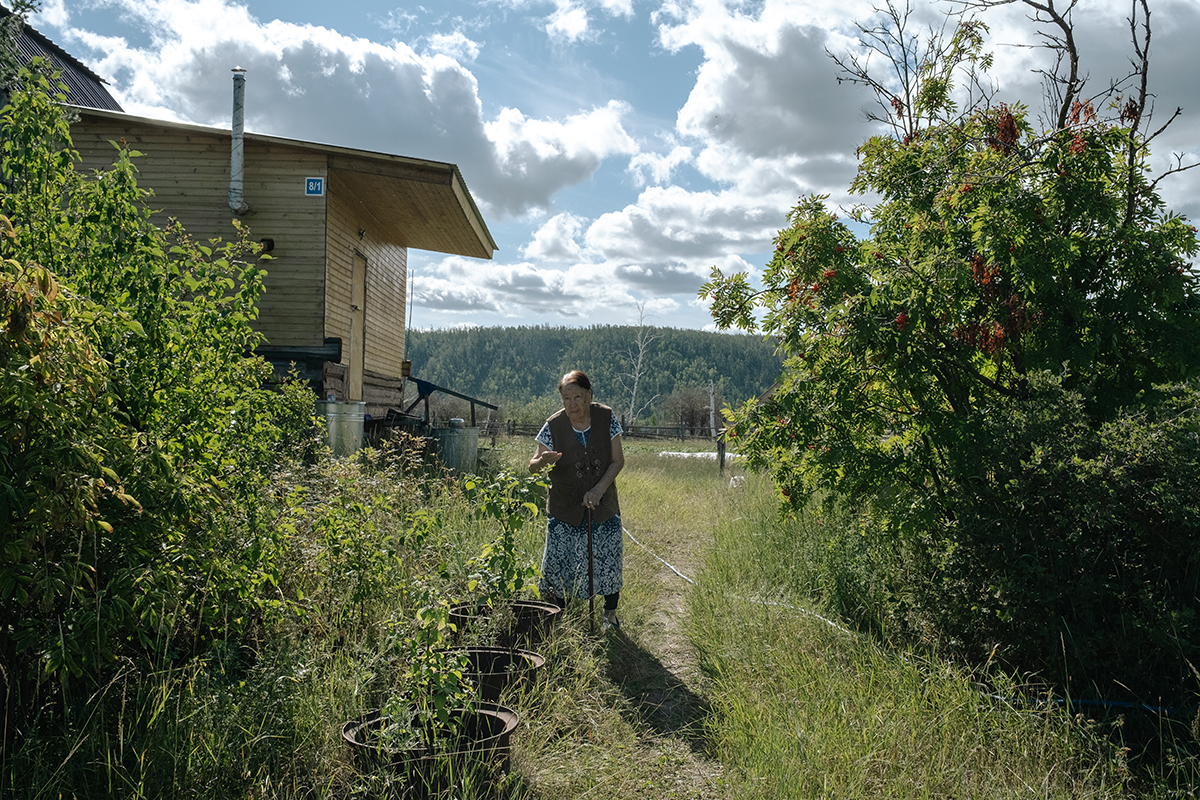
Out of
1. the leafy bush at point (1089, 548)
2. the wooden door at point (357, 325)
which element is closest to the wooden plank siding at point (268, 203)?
the wooden door at point (357, 325)

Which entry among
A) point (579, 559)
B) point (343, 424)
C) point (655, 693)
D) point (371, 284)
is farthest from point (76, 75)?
point (655, 693)

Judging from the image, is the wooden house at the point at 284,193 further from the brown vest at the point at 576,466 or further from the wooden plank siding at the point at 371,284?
the brown vest at the point at 576,466

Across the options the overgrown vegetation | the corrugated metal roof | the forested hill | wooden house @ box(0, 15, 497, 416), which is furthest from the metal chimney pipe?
the forested hill

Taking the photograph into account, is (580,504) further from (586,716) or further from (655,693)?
(586,716)

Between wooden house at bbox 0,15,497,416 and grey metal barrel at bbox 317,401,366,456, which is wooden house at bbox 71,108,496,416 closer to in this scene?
wooden house at bbox 0,15,497,416

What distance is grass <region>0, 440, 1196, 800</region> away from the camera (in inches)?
107

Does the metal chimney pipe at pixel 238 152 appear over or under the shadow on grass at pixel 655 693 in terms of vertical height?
over

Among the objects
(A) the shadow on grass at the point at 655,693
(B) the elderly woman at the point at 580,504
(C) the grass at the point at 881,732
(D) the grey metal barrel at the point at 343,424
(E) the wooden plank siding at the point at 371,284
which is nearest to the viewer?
(C) the grass at the point at 881,732

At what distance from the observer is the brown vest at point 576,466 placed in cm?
521

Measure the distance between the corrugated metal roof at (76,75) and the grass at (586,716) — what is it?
1680 centimetres

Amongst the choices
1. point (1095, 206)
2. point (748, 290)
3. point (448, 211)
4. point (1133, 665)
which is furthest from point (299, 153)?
point (1133, 665)

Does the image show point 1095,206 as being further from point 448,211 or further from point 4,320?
point 448,211

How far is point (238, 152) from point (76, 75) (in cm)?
1003

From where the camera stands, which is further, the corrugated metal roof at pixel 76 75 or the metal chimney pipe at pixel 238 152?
the corrugated metal roof at pixel 76 75
